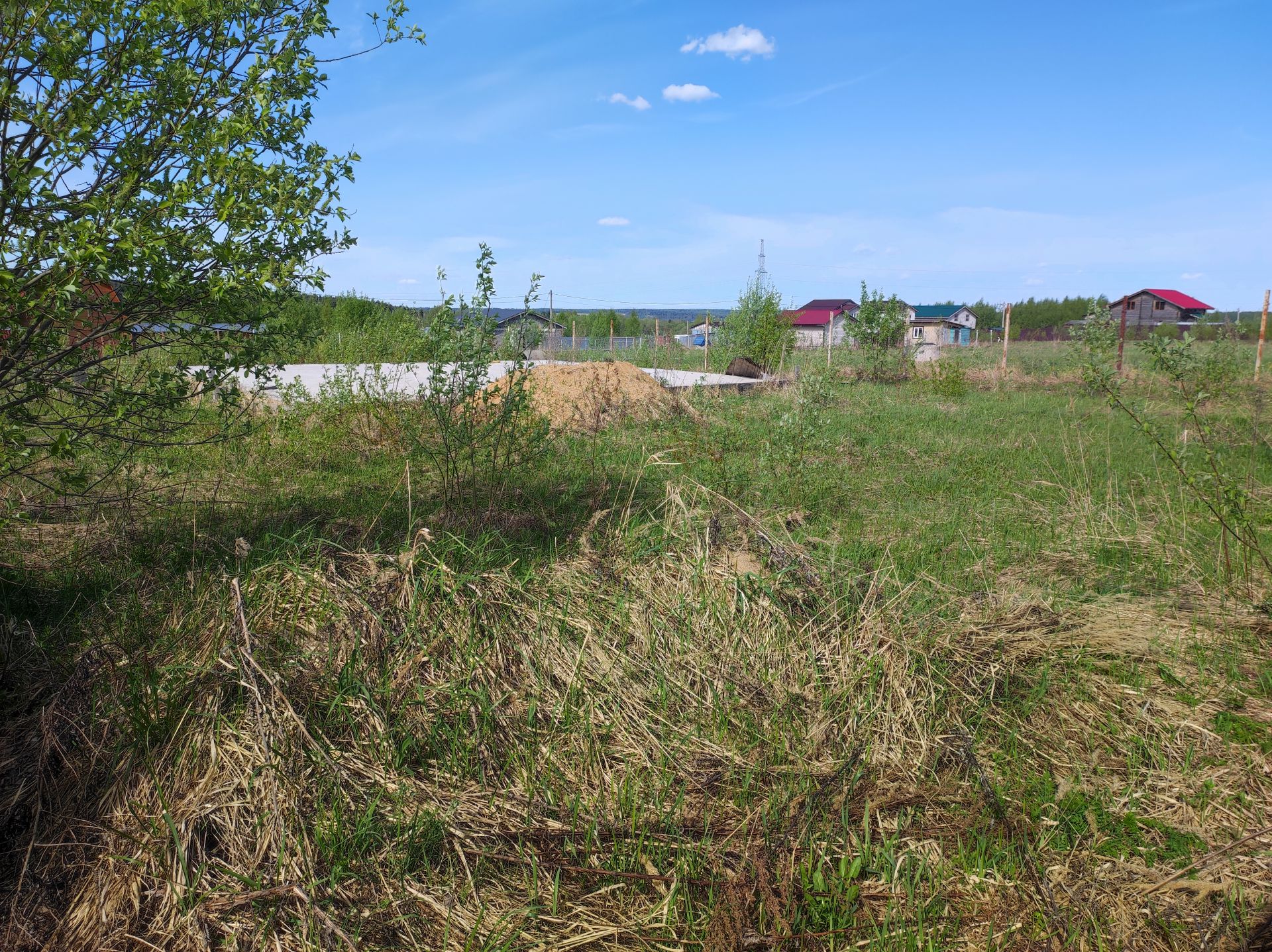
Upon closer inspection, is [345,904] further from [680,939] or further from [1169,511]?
[1169,511]

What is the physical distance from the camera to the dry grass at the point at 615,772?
2.12m

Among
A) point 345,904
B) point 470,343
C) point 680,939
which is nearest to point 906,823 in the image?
point 680,939

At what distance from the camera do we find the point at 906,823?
2.43 m

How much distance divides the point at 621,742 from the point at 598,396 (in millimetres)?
7113

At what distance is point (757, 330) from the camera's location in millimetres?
19000

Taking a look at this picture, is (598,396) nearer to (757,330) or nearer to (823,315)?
(757,330)

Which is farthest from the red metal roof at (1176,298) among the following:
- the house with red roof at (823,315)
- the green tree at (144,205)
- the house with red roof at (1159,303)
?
the green tree at (144,205)

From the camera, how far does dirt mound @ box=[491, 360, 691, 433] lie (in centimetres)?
917

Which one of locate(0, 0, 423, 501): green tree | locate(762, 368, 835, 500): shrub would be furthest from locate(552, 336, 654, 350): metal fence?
locate(0, 0, 423, 501): green tree

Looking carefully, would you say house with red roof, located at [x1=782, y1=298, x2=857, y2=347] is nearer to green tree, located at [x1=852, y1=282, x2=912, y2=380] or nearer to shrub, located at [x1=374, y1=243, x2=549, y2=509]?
green tree, located at [x1=852, y1=282, x2=912, y2=380]

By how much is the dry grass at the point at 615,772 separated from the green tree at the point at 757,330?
47.1 ft

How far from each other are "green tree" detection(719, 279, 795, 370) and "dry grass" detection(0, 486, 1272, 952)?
1437 centimetres

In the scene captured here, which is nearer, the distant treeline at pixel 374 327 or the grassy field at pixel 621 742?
the grassy field at pixel 621 742

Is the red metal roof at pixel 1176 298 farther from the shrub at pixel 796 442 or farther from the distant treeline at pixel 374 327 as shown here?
the shrub at pixel 796 442
